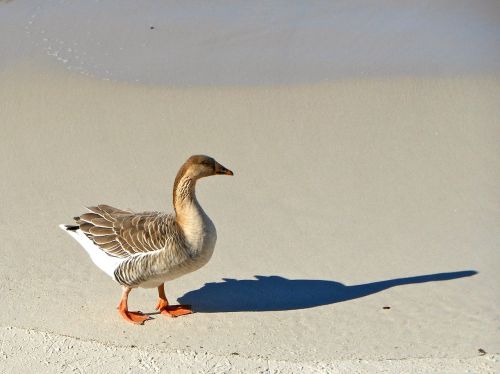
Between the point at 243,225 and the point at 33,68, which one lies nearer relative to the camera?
the point at 243,225

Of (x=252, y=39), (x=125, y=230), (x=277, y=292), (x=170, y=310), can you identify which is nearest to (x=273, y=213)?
(x=277, y=292)

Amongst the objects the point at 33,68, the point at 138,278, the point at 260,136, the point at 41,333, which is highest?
the point at 33,68

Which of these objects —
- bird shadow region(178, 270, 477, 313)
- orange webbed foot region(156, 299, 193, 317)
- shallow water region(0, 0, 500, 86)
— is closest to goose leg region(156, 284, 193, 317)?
orange webbed foot region(156, 299, 193, 317)

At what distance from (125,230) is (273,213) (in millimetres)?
1706

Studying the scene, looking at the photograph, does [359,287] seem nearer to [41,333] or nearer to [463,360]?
[463,360]

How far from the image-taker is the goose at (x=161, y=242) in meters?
4.98

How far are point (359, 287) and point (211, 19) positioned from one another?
6.08m

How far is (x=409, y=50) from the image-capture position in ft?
31.9

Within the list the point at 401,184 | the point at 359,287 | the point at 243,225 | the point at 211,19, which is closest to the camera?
the point at 359,287

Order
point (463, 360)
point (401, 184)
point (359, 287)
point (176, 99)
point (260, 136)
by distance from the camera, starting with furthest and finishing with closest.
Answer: point (176, 99) < point (260, 136) < point (401, 184) < point (359, 287) < point (463, 360)

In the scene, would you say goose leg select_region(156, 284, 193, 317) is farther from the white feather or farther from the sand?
the white feather

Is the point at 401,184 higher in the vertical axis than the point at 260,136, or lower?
lower

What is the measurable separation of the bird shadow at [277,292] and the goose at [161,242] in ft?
1.04

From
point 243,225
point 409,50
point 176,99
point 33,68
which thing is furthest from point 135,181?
point 409,50
